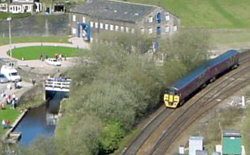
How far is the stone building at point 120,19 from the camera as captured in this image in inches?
3118

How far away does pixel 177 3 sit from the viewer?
102250 millimetres

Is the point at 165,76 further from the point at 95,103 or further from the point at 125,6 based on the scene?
the point at 125,6

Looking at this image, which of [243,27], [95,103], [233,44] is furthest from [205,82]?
[243,27]

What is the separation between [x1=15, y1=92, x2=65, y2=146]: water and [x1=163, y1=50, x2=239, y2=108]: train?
9.79 meters

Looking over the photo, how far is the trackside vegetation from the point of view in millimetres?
46562

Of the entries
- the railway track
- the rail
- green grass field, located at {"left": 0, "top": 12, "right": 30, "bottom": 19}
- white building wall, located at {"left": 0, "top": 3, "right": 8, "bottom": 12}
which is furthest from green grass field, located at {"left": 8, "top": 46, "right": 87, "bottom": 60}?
white building wall, located at {"left": 0, "top": 3, "right": 8, "bottom": 12}

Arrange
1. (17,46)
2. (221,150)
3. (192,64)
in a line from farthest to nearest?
(17,46) < (192,64) < (221,150)

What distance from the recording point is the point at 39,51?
78062 mm

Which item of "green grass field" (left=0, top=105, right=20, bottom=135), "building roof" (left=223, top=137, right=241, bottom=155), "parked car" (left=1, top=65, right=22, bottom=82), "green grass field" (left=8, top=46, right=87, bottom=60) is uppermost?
"green grass field" (left=8, top=46, right=87, bottom=60)

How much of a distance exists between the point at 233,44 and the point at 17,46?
81.5ft

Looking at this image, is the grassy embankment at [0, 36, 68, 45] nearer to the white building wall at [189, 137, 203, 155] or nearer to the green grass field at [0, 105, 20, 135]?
the green grass field at [0, 105, 20, 135]

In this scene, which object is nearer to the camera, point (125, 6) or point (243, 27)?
point (125, 6)

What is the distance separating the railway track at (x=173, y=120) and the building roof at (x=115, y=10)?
16.3 metres

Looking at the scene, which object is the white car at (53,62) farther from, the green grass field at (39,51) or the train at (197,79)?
the train at (197,79)
